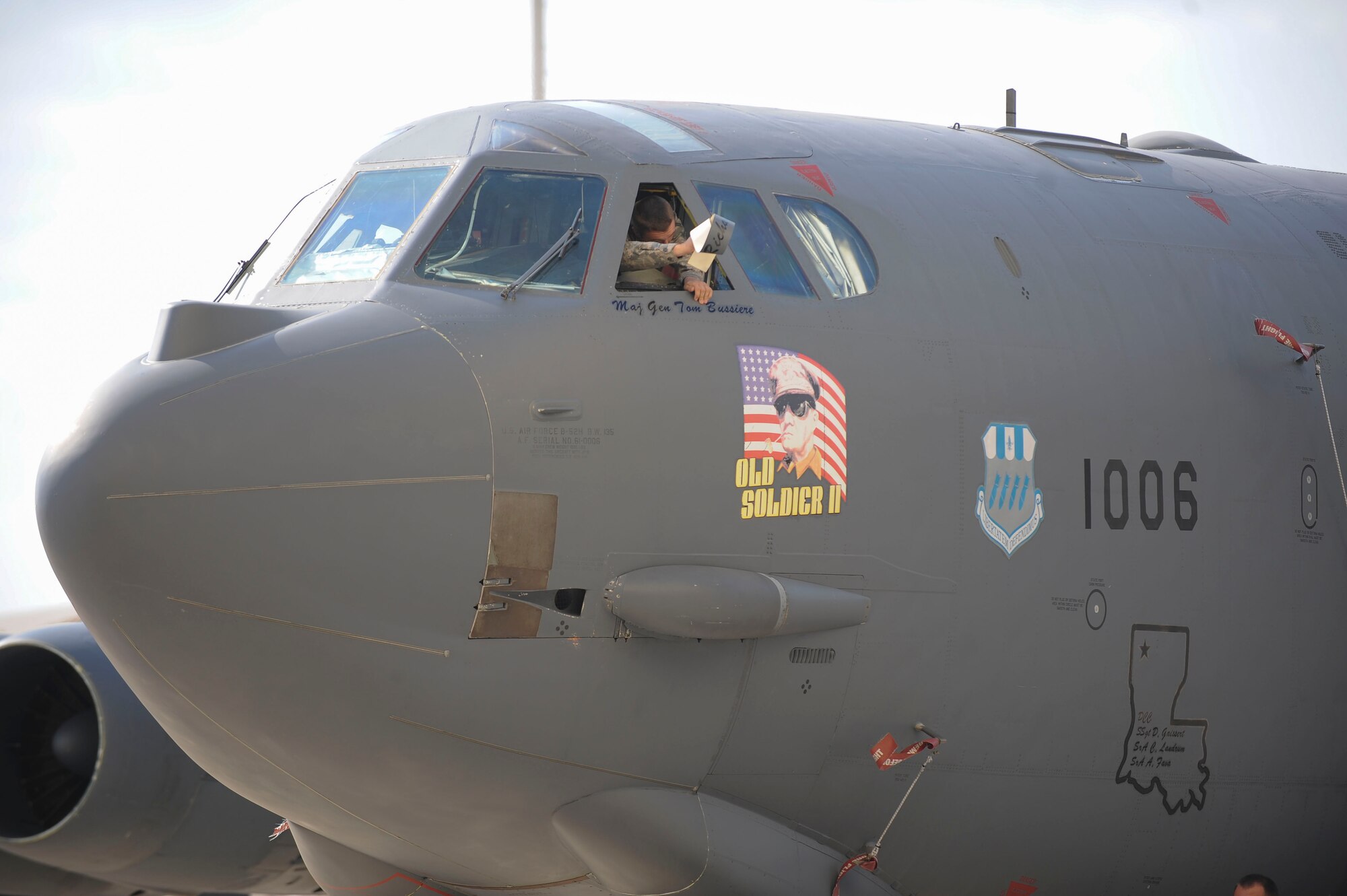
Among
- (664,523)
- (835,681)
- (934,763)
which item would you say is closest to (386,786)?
(664,523)

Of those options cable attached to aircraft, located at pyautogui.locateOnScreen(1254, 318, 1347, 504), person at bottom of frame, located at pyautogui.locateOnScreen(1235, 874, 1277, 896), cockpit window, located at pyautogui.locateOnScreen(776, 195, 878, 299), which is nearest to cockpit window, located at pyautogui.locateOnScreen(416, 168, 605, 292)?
cockpit window, located at pyautogui.locateOnScreen(776, 195, 878, 299)

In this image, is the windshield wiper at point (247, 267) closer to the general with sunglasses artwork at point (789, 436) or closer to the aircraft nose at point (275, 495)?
the aircraft nose at point (275, 495)

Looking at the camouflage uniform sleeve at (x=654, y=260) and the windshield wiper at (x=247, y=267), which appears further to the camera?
the windshield wiper at (x=247, y=267)

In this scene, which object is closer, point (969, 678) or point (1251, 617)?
point (969, 678)

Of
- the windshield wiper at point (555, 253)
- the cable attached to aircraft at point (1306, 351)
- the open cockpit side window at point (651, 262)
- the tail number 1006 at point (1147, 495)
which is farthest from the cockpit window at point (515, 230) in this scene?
the cable attached to aircraft at point (1306, 351)

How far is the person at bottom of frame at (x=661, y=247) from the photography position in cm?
649

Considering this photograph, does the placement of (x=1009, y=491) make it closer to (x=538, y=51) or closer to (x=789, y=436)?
(x=789, y=436)

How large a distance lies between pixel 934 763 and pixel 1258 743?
6.58ft

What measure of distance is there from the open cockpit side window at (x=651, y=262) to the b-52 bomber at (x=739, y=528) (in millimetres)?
38

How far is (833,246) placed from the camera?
6.98 m

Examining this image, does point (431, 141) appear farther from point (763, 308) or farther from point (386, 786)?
point (386, 786)

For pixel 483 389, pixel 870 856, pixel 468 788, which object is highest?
pixel 483 389

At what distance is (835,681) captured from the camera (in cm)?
657

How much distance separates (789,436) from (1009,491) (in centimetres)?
125
